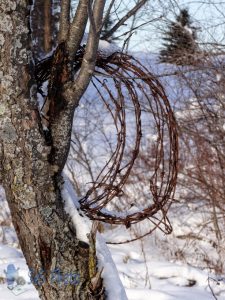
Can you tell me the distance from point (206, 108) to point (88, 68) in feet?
15.0

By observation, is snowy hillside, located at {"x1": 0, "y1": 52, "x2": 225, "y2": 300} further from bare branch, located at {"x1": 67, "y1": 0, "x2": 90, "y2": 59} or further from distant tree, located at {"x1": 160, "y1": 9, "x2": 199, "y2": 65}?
bare branch, located at {"x1": 67, "y1": 0, "x2": 90, "y2": 59}

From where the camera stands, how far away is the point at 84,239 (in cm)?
162

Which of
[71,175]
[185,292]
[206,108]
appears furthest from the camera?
[71,175]

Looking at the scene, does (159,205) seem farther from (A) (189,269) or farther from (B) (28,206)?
(A) (189,269)

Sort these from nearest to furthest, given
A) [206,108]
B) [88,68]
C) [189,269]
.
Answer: [88,68], [189,269], [206,108]

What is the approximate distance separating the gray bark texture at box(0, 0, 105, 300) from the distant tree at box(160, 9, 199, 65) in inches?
176

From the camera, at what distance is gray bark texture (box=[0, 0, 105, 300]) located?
147 cm

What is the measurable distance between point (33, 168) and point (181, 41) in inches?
200

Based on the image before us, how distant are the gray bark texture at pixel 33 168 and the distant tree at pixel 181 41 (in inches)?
176

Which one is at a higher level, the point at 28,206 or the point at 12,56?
the point at 12,56

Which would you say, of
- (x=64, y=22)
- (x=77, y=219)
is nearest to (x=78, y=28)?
(x=64, y=22)

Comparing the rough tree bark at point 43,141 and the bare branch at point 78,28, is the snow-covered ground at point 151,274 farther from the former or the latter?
the bare branch at point 78,28

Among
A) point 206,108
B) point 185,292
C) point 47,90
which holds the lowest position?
point 185,292

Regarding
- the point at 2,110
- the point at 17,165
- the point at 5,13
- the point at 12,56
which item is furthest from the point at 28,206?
the point at 5,13
